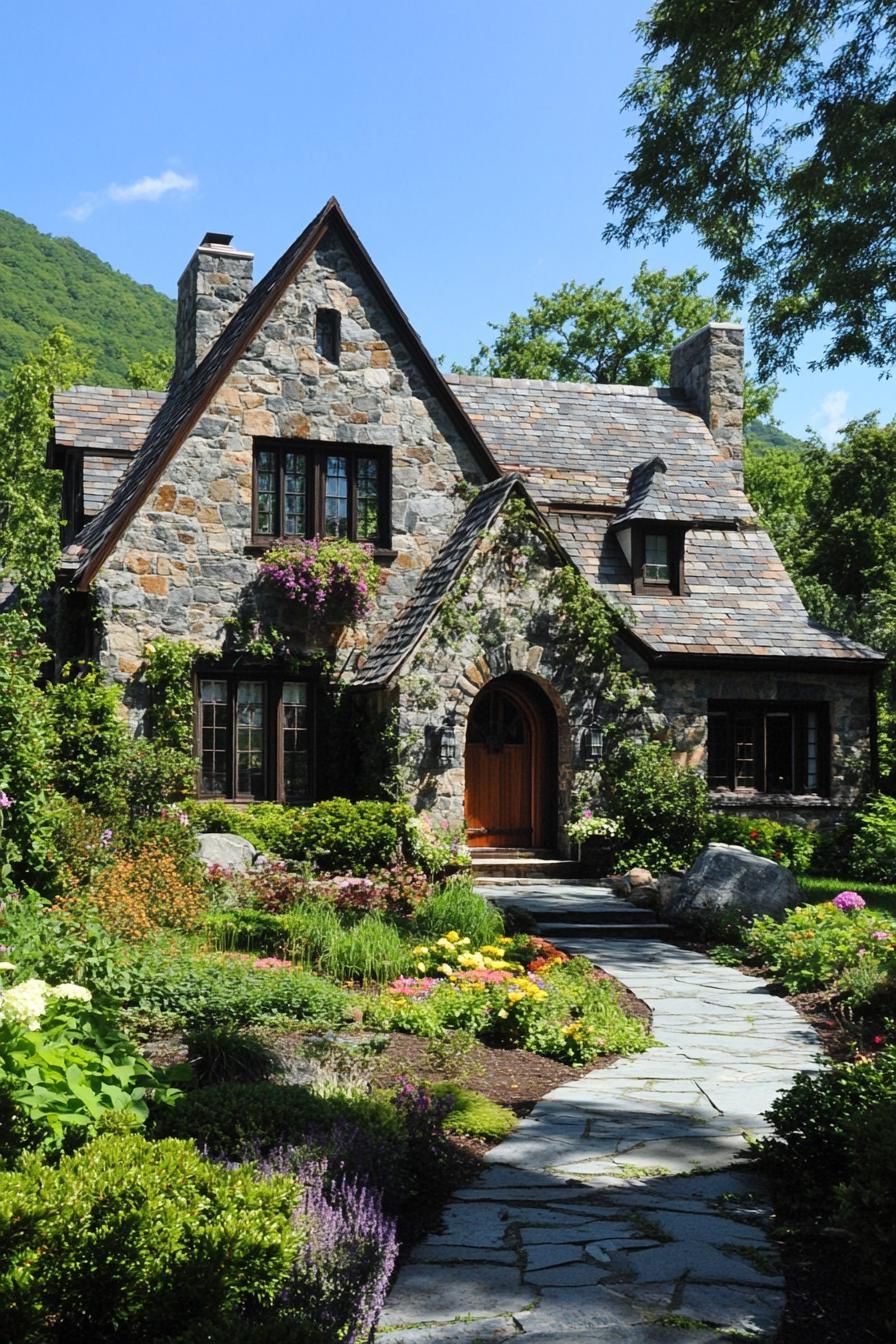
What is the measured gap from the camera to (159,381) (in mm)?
37531

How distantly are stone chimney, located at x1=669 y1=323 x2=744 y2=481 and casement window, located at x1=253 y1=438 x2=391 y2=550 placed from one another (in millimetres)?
7374

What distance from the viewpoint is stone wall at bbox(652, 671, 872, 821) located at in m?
19.0

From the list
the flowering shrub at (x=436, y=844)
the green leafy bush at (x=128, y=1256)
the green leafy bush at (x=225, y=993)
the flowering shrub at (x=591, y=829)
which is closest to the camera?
the green leafy bush at (x=128, y=1256)

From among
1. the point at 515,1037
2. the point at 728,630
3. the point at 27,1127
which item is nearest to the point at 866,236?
the point at 728,630

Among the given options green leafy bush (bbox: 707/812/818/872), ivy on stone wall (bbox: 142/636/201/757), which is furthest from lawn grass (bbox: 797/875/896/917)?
ivy on stone wall (bbox: 142/636/201/757)

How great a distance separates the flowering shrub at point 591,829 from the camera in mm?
16984

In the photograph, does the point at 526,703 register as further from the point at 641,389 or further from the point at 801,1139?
the point at 801,1139

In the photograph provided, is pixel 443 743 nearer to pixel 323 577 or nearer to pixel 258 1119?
pixel 323 577

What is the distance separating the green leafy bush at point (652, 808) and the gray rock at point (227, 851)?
505 cm

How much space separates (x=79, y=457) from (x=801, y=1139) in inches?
651

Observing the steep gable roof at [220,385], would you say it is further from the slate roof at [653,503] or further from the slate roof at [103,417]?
the slate roof at [653,503]

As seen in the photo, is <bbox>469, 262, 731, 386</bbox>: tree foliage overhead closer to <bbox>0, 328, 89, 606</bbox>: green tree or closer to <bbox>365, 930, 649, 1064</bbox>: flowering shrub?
<bbox>0, 328, 89, 606</bbox>: green tree

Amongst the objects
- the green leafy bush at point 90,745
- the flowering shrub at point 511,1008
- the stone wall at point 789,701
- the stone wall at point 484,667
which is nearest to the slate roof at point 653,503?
the stone wall at point 789,701

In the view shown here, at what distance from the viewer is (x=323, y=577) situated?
1738cm
